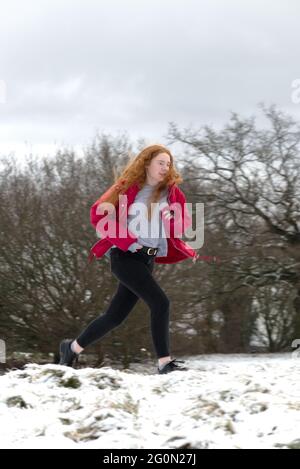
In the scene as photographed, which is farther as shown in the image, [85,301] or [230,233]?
[230,233]

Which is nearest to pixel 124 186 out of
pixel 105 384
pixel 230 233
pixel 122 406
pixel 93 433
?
pixel 105 384

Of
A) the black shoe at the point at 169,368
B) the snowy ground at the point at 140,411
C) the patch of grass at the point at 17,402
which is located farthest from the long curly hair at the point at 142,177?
the patch of grass at the point at 17,402

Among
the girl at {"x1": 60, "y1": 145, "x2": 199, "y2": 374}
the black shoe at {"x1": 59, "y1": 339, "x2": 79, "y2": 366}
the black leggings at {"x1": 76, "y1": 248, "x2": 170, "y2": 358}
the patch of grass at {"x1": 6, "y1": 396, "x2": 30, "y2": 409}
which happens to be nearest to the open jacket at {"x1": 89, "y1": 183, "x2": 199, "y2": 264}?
the girl at {"x1": 60, "y1": 145, "x2": 199, "y2": 374}

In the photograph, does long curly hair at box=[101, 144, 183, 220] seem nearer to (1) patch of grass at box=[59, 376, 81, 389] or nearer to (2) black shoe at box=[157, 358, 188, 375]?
(2) black shoe at box=[157, 358, 188, 375]

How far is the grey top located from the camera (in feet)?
15.9

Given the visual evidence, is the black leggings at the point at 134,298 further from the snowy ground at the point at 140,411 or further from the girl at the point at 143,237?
the snowy ground at the point at 140,411

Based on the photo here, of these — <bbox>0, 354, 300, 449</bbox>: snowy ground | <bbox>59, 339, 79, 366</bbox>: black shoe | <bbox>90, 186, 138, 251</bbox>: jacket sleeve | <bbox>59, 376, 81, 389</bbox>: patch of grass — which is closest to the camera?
<bbox>0, 354, 300, 449</bbox>: snowy ground

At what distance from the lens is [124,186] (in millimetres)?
4953

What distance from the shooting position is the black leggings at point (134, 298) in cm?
483

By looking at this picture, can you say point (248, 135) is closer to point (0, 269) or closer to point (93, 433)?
point (0, 269)

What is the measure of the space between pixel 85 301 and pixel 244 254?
24.1 ft

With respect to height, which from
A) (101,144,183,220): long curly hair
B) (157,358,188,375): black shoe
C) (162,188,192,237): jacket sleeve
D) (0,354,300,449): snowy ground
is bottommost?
(0,354,300,449): snowy ground
